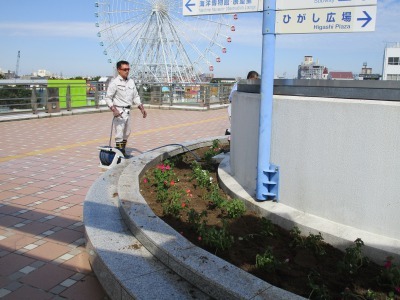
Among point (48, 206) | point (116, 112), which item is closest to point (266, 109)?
point (48, 206)

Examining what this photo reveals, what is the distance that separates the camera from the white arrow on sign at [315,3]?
→ 2.88m

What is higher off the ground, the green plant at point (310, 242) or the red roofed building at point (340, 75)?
the red roofed building at point (340, 75)

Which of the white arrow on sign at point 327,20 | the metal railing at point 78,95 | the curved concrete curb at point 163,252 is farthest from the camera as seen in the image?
the metal railing at point 78,95

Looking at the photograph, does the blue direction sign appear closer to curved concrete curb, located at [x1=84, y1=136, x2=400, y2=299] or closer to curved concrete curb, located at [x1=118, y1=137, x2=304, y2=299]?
curved concrete curb, located at [x1=84, y1=136, x2=400, y2=299]

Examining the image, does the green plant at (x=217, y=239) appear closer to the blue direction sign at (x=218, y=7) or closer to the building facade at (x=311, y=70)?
the blue direction sign at (x=218, y=7)

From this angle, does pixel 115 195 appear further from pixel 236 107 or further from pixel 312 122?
pixel 312 122

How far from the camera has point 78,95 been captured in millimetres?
15477

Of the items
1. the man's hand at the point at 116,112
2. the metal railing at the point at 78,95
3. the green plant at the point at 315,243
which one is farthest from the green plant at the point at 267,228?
the metal railing at the point at 78,95

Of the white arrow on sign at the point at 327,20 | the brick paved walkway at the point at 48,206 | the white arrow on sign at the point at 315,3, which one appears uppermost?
the white arrow on sign at the point at 315,3

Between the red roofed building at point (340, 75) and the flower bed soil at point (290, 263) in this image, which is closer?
the flower bed soil at point (290, 263)

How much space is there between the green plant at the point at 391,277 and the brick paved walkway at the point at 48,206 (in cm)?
180

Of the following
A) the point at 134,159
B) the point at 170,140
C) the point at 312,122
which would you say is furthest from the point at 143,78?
the point at 312,122

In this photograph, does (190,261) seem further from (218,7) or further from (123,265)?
(218,7)

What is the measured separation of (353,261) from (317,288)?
16.5 inches
